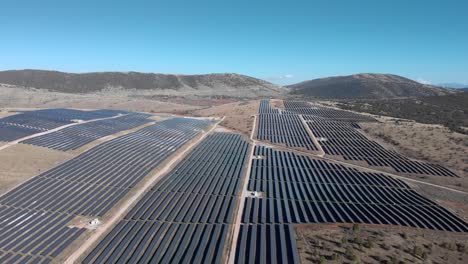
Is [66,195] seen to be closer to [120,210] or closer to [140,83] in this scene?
[120,210]

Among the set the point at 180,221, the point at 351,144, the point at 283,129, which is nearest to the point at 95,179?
the point at 180,221

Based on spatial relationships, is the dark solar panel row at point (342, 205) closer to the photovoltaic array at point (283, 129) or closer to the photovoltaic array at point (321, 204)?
the photovoltaic array at point (321, 204)

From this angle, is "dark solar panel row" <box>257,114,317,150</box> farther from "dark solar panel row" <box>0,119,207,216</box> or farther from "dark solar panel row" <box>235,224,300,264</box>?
"dark solar panel row" <box>235,224,300,264</box>

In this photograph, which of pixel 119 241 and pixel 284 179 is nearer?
pixel 119 241

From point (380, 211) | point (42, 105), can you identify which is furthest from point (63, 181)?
point (42, 105)

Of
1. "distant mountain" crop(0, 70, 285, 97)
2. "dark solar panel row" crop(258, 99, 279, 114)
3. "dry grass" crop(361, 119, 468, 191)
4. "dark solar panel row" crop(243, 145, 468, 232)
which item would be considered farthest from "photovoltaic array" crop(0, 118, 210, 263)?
"distant mountain" crop(0, 70, 285, 97)

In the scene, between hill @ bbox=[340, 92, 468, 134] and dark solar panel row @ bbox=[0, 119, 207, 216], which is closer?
dark solar panel row @ bbox=[0, 119, 207, 216]

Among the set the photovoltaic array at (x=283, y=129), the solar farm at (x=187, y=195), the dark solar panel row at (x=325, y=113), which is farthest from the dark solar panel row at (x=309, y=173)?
the dark solar panel row at (x=325, y=113)

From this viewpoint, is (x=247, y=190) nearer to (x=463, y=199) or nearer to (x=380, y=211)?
(x=380, y=211)
